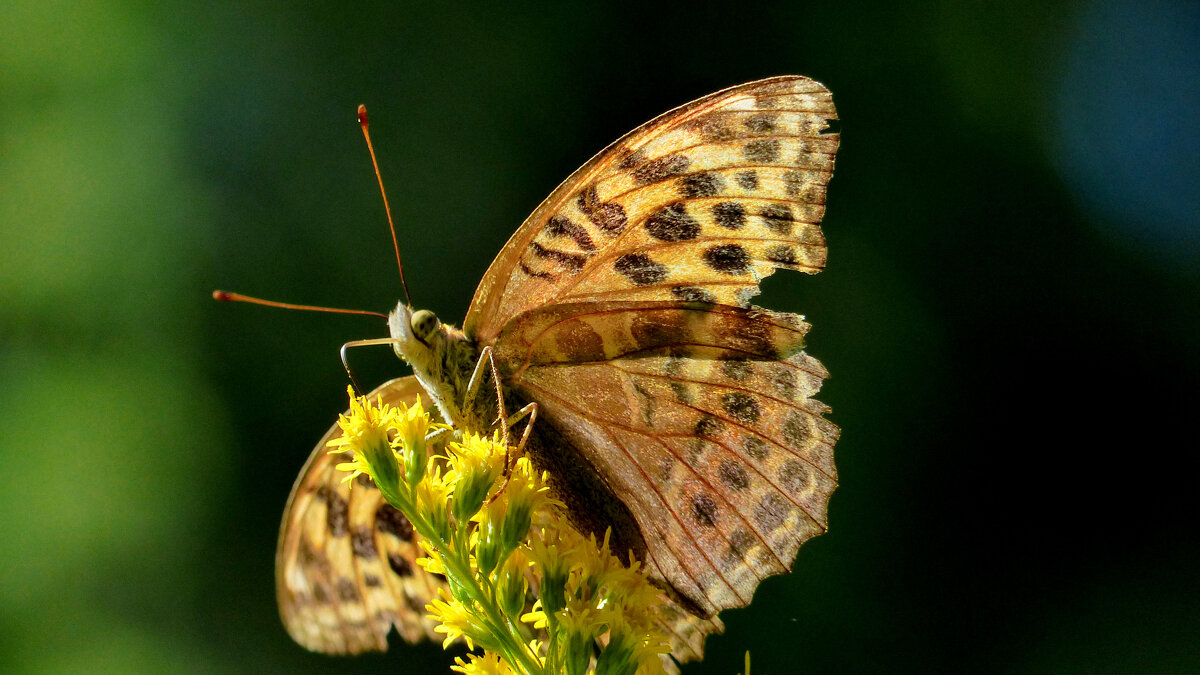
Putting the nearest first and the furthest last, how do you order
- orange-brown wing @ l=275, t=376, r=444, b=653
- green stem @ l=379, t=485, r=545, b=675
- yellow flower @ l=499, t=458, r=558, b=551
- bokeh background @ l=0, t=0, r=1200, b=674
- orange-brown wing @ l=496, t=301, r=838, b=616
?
green stem @ l=379, t=485, r=545, b=675, yellow flower @ l=499, t=458, r=558, b=551, orange-brown wing @ l=496, t=301, r=838, b=616, orange-brown wing @ l=275, t=376, r=444, b=653, bokeh background @ l=0, t=0, r=1200, b=674

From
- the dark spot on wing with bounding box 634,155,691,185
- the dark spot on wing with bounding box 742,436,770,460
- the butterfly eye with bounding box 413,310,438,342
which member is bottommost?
the dark spot on wing with bounding box 742,436,770,460

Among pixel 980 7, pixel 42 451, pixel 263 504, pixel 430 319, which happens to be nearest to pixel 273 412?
pixel 263 504

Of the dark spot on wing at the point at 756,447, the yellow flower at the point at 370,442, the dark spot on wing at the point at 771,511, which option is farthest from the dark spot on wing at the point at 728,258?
the yellow flower at the point at 370,442

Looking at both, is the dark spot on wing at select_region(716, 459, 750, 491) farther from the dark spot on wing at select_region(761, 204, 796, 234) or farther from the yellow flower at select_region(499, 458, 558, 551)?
the dark spot on wing at select_region(761, 204, 796, 234)

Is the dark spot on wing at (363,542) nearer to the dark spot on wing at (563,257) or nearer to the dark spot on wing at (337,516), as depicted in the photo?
the dark spot on wing at (337,516)

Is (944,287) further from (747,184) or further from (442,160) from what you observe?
(747,184)

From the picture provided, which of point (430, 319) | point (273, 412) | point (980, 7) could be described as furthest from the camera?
point (980, 7)

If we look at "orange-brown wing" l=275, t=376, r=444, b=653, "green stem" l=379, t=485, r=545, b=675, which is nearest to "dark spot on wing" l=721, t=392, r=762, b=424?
"green stem" l=379, t=485, r=545, b=675
